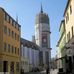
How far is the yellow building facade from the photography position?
52.8 metres

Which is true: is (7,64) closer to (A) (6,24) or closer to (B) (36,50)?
(A) (6,24)

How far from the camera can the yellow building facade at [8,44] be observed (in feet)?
173

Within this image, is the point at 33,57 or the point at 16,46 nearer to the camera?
the point at 16,46

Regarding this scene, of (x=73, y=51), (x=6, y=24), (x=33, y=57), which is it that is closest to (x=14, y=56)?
(x=6, y=24)

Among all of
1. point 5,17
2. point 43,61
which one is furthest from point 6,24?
point 43,61

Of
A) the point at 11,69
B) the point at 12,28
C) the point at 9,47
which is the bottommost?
the point at 11,69

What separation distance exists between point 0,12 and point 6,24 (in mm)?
3820

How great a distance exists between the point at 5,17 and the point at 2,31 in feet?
12.1

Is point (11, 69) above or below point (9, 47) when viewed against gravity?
below

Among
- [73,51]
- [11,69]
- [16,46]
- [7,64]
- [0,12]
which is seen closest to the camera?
[73,51]

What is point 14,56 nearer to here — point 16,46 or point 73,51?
point 16,46

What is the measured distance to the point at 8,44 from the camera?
57906 mm

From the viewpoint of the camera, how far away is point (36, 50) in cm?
17450

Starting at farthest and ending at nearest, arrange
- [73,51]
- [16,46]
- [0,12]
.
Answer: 1. [16,46]
2. [0,12]
3. [73,51]
